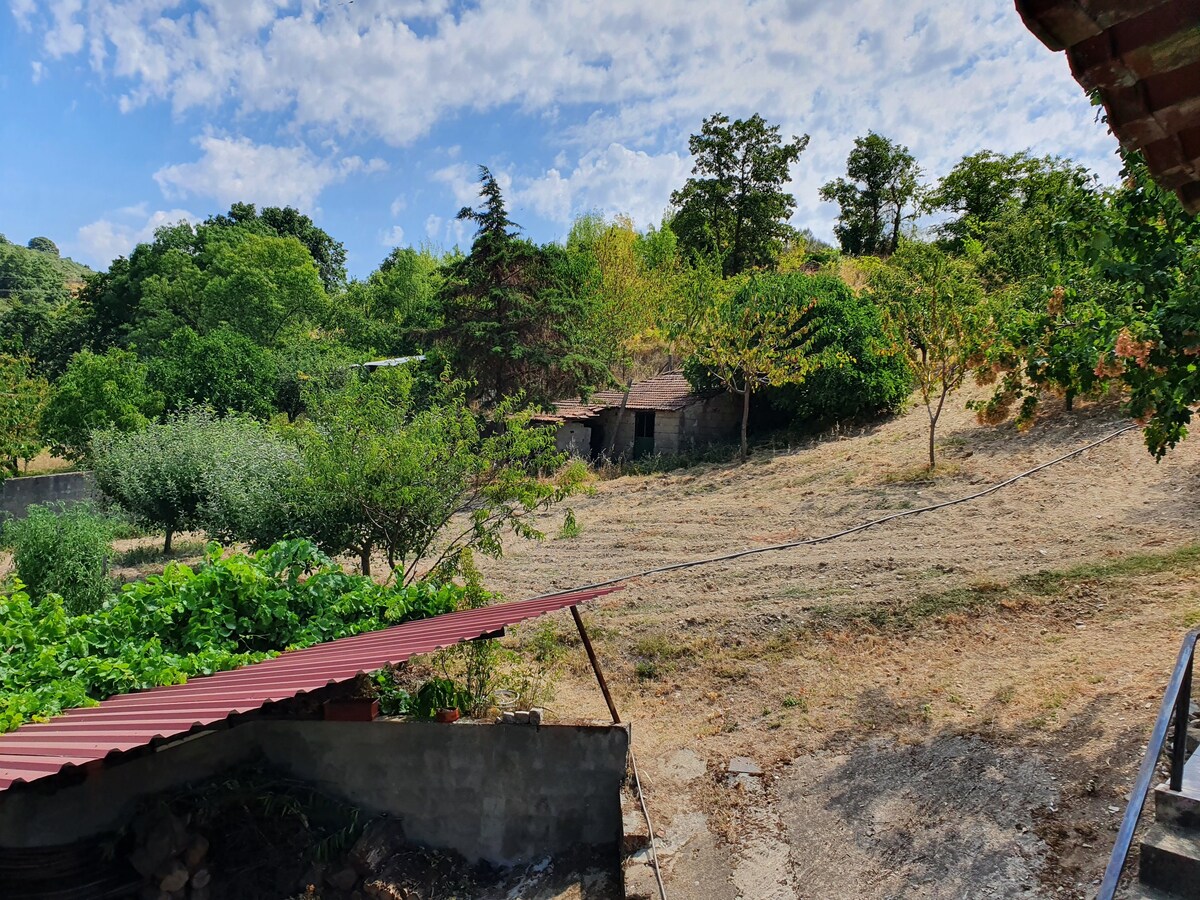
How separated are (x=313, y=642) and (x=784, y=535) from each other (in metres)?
8.27

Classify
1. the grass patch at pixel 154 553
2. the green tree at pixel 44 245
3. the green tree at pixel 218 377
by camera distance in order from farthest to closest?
the green tree at pixel 44 245 → the green tree at pixel 218 377 → the grass patch at pixel 154 553

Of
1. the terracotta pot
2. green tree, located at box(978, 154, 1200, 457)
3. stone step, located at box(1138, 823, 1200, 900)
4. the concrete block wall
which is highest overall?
green tree, located at box(978, 154, 1200, 457)

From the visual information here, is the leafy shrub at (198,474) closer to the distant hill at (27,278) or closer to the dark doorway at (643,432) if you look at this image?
the dark doorway at (643,432)

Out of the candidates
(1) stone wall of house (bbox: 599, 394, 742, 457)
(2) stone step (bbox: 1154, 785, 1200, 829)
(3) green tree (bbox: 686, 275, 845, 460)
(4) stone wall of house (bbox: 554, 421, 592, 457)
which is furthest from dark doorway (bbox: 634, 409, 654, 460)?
(2) stone step (bbox: 1154, 785, 1200, 829)

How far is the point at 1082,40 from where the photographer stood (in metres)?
1.73

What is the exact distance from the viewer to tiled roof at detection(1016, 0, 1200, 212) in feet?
5.41

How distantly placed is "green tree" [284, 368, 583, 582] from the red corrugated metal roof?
2.83 meters

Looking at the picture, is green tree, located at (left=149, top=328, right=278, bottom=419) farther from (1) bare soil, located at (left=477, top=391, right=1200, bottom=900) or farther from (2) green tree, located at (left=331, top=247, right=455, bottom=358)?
(1) bare soil, located at (left=477, top=391, right=1200, bottom=900)

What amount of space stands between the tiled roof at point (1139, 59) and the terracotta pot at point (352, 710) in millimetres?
6231

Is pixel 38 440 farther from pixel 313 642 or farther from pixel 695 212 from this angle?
pixel 695 212

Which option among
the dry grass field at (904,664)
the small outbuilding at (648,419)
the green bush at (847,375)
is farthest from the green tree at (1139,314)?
the small outbuilding at (648,419)

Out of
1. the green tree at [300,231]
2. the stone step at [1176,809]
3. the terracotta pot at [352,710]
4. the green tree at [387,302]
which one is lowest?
the terracotta pot at [352,710]

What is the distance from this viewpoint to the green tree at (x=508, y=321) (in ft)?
69.7

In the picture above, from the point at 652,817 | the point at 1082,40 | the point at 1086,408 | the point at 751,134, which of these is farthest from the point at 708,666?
the point at 751,134
